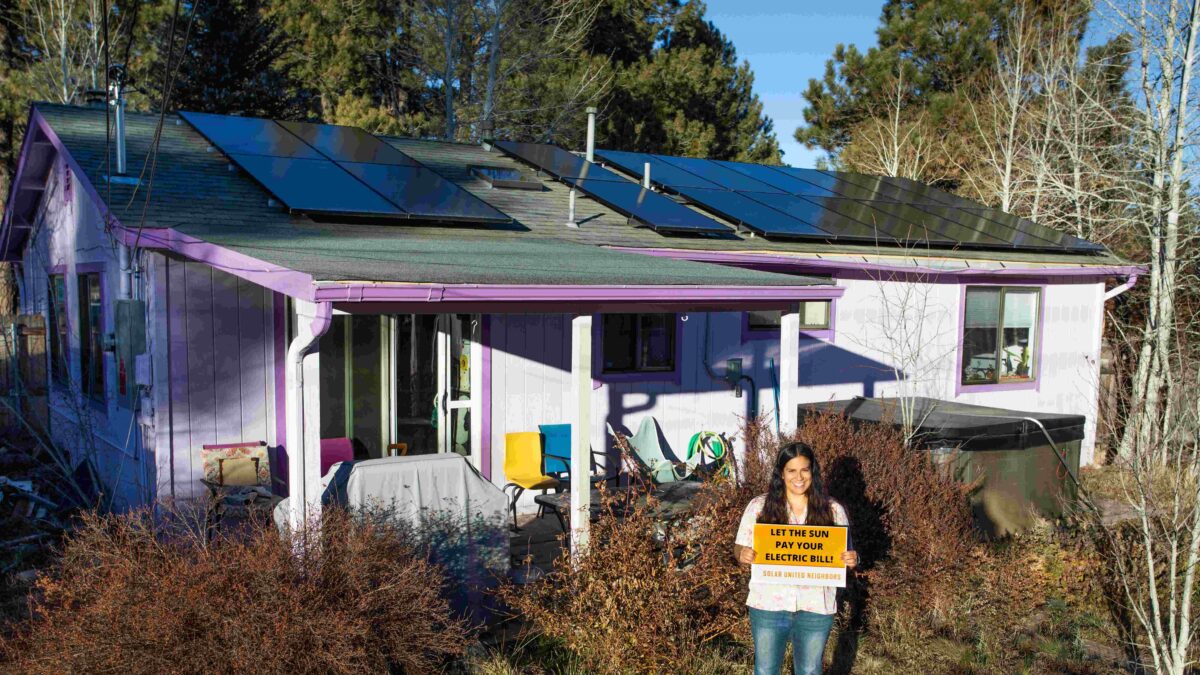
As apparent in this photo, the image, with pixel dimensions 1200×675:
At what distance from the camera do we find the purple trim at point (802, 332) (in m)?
9.65

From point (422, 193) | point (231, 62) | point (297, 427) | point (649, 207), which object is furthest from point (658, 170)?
point (231, 62)

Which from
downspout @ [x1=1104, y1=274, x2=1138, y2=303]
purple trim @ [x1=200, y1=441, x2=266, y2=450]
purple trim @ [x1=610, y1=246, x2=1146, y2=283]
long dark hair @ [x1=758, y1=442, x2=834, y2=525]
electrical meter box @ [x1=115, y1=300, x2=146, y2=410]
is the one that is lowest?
purple trim @ [x1=200, y1=441, x2=266, y2=450]

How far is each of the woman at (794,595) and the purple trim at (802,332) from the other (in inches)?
215

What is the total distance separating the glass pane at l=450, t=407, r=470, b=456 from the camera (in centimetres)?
818

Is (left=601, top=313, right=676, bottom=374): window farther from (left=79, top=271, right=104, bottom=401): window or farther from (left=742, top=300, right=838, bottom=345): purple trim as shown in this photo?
(left=79, top=271, right=104, bottom=401): window

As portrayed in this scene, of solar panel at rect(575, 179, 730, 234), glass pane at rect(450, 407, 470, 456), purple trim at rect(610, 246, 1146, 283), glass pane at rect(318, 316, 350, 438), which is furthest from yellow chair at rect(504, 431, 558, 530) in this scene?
solar panel at rect(575, 179, 730, 234)

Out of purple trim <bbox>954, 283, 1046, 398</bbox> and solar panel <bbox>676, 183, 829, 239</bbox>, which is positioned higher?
solar panel <bbox>676, 183, 829, 239</bbox>

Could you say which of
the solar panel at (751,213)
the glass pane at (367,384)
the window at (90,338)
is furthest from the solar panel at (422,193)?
the solar panel at (751,213)

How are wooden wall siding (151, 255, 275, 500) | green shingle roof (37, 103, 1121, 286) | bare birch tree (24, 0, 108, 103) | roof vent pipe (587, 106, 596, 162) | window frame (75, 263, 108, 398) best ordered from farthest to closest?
bare birch tree (24, 0, 108, 103)
roof vent pipe (587, 106, 596, 162)
window frame (75, 263, 108, 398)
wooden wall siding (151, 255, 275, 500)
green shingle roof (37, 103, 1121, 286)

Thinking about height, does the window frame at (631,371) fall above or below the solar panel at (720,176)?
below

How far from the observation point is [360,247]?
6.18 metres

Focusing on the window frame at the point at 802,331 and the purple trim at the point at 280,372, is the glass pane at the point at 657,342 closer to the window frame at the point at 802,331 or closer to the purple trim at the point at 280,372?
the window frame at the point at 802,331

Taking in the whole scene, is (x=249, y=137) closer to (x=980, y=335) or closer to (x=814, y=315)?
(x=814, y=315)

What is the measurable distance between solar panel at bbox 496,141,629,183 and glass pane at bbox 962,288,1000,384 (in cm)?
454
